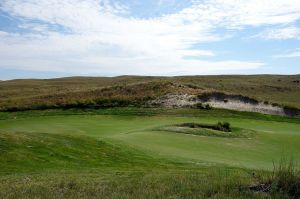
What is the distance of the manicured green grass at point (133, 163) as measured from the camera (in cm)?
972

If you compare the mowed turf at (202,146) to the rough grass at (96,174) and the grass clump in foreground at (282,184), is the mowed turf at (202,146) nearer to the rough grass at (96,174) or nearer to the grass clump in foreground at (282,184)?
the rough grass at (96,174)

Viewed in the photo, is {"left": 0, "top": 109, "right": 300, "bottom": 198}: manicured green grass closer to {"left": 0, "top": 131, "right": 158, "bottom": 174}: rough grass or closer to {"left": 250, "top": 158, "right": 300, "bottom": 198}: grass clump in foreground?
{"left": 0, "top": 131, "right": 158, "bottom": 174}: rough grass

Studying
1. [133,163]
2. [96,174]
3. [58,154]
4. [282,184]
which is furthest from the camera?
[58,154]

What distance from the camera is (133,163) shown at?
719 inches

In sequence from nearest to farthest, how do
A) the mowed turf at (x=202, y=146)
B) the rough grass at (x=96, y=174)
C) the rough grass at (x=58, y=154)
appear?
the rough grass at (x=96, y=174) < the rough grass at (x=58, y=154) < the mowed turf at (x=202, y=146)

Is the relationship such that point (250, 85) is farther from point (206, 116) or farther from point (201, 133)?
point (201, 133)

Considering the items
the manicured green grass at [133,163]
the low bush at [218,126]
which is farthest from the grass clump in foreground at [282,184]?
the low bush at [218,126]

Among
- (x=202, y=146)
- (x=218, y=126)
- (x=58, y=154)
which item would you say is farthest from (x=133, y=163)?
(x=218, y=126)

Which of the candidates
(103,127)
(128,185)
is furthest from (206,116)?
(128,185)

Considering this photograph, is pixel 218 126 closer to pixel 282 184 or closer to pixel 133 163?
pixel 133 163

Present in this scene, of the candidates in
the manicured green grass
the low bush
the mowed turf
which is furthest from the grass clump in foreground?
the low bush

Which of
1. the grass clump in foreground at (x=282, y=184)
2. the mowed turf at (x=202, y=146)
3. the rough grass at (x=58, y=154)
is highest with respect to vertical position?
the grass clump in foreground at (x=282, y=184)

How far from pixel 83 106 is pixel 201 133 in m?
21.6

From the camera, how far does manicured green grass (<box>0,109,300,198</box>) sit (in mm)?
9719
